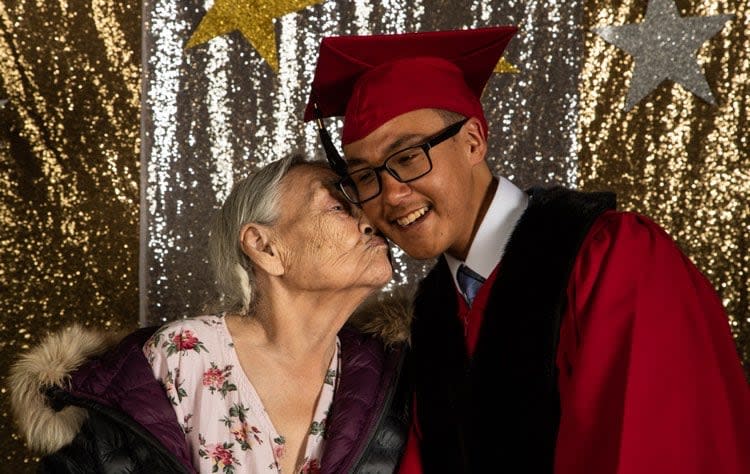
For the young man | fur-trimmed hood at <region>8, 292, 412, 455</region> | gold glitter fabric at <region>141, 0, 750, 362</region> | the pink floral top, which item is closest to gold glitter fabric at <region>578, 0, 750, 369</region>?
gold glitter fabric at <region>141, 0, 750, 362</region>

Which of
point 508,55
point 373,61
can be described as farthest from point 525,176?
point 373,61

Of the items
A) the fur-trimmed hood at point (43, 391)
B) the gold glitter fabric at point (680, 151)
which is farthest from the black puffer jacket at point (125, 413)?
the gold glitter fabric at point (680, 151)

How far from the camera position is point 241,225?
1.77m

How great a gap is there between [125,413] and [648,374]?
0.81 m

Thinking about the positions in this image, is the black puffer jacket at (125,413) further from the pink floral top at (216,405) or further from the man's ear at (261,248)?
the man's ear at (261,248)

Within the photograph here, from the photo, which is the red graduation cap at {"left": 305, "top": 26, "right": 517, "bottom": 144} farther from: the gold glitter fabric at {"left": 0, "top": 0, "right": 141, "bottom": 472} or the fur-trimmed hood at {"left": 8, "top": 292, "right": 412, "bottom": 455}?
the gold glitter fabric at {"left": 0, "top": 0, "right": 141, "bottom": 472}

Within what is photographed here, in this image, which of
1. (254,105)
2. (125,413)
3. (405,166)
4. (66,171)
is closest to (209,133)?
(254,105)

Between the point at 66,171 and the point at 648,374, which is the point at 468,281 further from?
the point at 66,171

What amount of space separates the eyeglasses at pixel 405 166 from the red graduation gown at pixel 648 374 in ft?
1.10

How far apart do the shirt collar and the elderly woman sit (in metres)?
0.18

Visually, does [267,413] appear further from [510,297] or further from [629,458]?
[629,458]

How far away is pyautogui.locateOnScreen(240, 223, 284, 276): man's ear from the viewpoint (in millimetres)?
1734

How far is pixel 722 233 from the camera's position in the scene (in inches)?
90.0

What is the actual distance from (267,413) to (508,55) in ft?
3.62
